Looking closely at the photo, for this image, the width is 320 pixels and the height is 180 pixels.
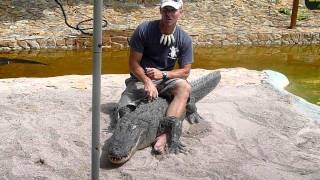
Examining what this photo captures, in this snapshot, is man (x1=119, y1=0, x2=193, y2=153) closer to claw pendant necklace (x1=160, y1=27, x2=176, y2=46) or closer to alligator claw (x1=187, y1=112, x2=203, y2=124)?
claw pendant necklace (x1=160, y1=27, x2=176, y2=46)

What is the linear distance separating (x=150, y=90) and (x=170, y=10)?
0.64 metres

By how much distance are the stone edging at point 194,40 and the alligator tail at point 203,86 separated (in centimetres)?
406

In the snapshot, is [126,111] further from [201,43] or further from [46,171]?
[201,43]

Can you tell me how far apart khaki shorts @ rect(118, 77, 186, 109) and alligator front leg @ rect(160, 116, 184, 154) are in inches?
12.5

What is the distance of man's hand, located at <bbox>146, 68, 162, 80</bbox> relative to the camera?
12.6 feet

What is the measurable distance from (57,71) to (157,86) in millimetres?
3764

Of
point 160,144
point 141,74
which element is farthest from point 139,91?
point 160,144

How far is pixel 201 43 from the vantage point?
9.40m

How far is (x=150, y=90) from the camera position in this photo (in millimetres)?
3824

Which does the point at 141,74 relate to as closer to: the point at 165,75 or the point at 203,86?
the point at 165,75

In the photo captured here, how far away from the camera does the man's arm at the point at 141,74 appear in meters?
3.84

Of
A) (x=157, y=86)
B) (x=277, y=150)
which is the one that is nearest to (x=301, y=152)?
(x=277, y=150)

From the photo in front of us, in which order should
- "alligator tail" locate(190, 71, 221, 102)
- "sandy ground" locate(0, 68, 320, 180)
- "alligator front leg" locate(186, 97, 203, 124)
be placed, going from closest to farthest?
"sandy ground" locate(0, 68, 320, 180) < "alligator front leg" locate(186, 97, 203, 124) < "alligator tail" locate(190, 71, 221, 102)

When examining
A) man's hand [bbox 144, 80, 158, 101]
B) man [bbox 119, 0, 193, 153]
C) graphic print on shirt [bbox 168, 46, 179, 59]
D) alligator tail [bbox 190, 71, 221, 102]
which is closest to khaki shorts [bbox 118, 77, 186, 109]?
man [bbox 119, 0, 193, 153]
